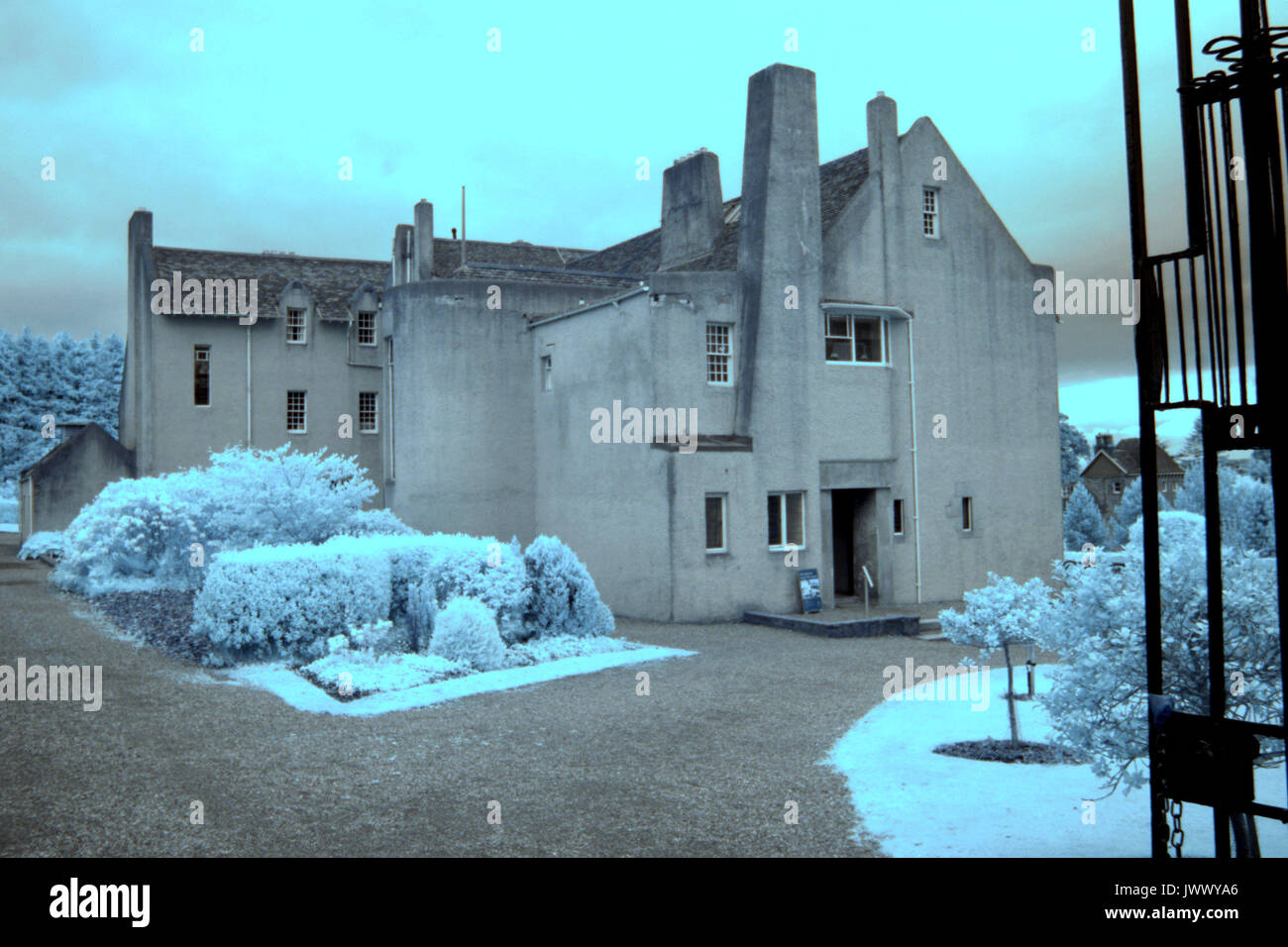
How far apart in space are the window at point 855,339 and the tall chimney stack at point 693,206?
4.34 meters

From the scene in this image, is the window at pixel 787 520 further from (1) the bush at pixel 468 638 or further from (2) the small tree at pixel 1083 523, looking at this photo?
(2) the small tree at pixel 1083 523

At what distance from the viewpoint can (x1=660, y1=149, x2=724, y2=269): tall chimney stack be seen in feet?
88.0

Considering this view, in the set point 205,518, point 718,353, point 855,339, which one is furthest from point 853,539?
point 205,518

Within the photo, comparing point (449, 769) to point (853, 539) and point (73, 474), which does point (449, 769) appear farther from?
point (73, 474)

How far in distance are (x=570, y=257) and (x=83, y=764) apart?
1249 inches

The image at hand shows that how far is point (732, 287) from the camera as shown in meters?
22.3

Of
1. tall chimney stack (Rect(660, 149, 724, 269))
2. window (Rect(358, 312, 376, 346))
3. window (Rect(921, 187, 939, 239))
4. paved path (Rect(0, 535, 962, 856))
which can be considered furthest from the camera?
window (Rect(358, 312, 376, 346))

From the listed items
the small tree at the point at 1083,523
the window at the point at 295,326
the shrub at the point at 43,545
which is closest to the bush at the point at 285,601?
the window at the point at 295,326

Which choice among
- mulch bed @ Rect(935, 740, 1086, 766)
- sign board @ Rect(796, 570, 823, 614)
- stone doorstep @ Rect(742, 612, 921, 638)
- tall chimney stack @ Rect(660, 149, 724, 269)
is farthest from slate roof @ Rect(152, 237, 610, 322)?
mulch bed @ Rect(935, 740, 1086, 766)

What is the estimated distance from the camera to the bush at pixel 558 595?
58.4ft

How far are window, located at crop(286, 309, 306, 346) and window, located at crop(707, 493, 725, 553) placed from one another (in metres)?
21.0

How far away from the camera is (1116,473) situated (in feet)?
218

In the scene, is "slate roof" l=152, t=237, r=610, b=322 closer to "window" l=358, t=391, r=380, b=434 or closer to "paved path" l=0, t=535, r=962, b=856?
"window" l=358, t=391, r=380, b=434

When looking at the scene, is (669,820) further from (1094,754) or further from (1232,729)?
(1232,729)
